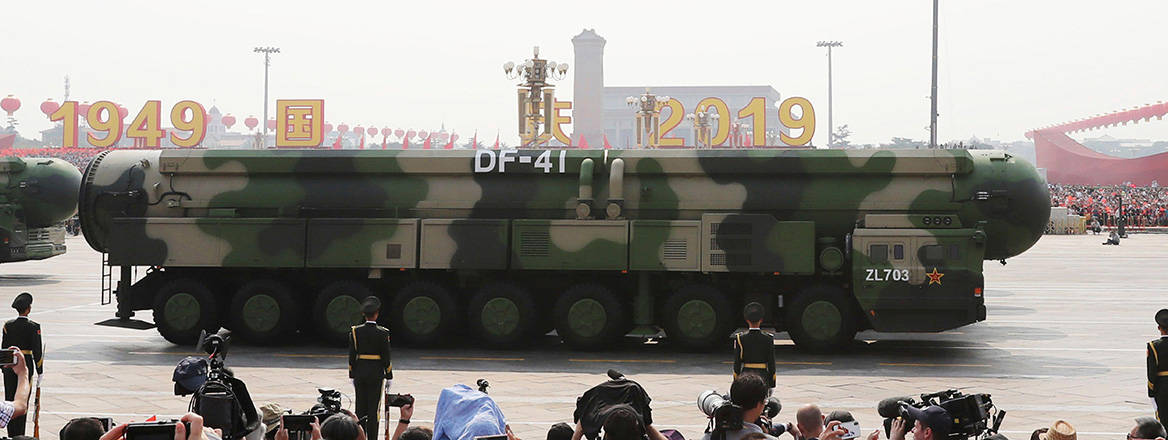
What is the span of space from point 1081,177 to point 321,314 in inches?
3667

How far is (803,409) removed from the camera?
658cm

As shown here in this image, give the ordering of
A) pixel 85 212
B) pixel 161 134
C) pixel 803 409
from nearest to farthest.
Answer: pixel 803 409, pixel 85 212, pixel 161 134

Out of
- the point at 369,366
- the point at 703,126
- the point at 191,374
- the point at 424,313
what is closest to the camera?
the point at 191,374

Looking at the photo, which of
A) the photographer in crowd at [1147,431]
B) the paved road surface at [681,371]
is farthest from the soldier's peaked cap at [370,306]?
the photographer in crowd at [1147,431]

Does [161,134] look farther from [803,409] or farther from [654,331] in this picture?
[803,409]

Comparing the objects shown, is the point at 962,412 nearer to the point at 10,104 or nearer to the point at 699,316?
the point at 699,316

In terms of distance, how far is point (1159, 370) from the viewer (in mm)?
10617

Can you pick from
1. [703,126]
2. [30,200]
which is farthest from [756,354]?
[703,126]

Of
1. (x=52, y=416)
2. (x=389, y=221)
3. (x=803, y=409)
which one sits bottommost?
(x=52, y=416)

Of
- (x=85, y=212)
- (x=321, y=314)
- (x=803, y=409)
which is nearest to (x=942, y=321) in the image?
(x=321, y=314)

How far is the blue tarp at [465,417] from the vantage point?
602cm

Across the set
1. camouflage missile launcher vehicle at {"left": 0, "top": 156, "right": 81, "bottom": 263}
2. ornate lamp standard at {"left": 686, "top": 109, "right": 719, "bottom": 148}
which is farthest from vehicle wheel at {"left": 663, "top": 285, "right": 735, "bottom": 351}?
ornate lamp standard at {"left": 686, "top": 109, "right": 719, "bottom": 148}

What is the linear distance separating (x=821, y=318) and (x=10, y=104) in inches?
4862

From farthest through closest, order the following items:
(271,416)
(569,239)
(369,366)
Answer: (569,239) < (369,366) < (271,416)
